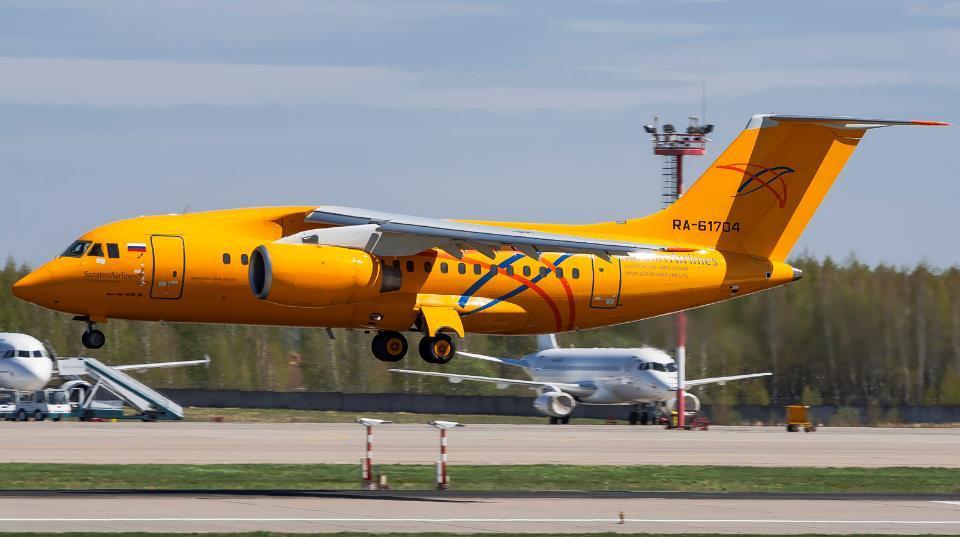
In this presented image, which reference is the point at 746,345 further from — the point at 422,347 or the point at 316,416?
the point at 316,416

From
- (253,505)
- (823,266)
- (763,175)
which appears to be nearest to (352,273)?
(253,505)

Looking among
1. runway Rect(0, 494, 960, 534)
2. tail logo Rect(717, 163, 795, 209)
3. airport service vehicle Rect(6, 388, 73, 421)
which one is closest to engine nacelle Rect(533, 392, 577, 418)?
airport service vehicle Rect(6, 388, 73, 421)

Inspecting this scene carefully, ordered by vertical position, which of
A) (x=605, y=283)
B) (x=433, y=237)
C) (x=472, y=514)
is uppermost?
(x=433, y=237)

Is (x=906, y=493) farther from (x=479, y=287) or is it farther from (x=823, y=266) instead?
(x=823, y=266)

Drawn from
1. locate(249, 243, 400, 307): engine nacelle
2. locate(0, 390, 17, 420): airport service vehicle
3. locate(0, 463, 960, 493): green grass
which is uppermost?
locate(249, 243, 400, 307): engine nacelle

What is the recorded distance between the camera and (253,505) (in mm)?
20703

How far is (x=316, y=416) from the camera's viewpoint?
56.9 m

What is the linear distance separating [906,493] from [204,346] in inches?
1931

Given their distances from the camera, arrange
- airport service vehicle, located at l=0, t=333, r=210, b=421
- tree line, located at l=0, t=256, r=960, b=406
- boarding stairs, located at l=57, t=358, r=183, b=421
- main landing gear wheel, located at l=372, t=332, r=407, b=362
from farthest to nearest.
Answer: boarding stairs, located at l=57, t=358, r=183, b=421 < airport service vehicle, located at l=0, t=333, r=210, b=421 < tree line, located at l=0, t=256, r=960, b=406 < main landing gear wheel, located at l=372, t=332, r=407, b=362

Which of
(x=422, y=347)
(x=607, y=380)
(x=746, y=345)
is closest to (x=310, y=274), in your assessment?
(x=422, y=347)

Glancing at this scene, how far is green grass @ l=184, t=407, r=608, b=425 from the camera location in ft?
177

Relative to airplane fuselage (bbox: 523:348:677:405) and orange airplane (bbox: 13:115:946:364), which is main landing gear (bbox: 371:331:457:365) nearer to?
orange airplane (bbox: 13:115:946:364)

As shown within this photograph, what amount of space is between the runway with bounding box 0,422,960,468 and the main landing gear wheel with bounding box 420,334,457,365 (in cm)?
217

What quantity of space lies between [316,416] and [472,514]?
37.4 metres
